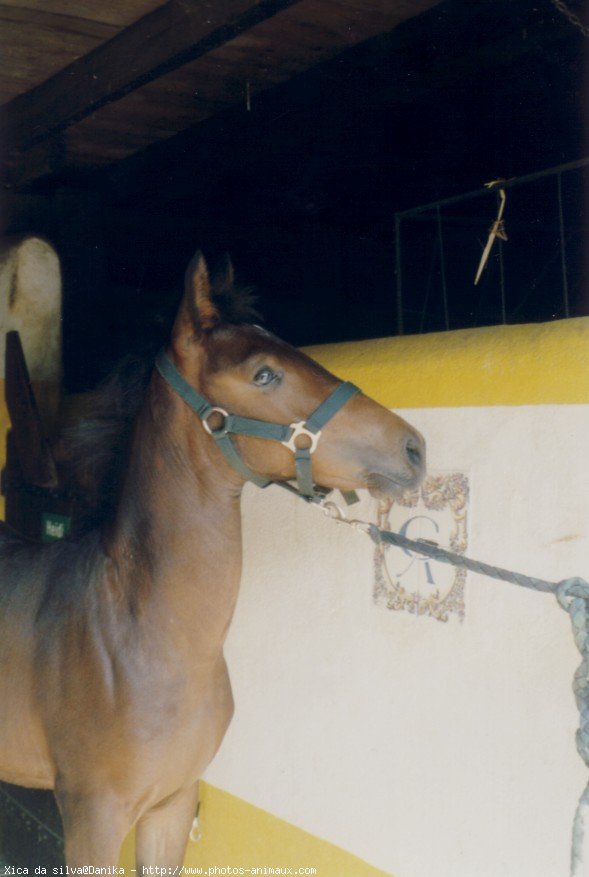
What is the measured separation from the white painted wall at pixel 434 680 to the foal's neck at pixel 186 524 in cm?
56

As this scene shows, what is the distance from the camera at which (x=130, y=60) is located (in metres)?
2.64

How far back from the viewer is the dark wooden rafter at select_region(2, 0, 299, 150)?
88.3 inches

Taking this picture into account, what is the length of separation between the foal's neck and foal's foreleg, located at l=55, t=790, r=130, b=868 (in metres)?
0.44

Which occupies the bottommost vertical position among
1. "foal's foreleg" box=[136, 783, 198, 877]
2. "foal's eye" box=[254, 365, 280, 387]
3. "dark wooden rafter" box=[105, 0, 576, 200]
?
"foal's foreleg" box=[136, 783, 198, 877]

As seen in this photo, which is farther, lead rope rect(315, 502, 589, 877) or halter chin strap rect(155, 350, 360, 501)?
halter chin strap rect(155, 350, 360, 501)

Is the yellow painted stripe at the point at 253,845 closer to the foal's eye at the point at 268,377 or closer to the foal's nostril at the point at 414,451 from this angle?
the foal's nostril at the point at 414,451

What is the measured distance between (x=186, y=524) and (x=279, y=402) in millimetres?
381

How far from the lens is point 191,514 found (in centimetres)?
206

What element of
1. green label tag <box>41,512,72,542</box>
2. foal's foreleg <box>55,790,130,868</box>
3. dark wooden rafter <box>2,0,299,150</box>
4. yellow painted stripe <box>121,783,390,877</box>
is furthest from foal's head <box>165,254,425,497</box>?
green label tag <box>41,512,72,542</box>

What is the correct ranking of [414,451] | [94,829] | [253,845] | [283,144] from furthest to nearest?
[283,144] < [253,845] < [94,829] < [414,451]

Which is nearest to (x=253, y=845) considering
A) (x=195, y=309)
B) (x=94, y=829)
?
(x=94, y=829)

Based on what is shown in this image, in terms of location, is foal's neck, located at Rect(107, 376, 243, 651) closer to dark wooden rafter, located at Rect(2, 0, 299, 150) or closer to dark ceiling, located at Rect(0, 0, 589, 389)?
dark ceiling, located at Rect(0, 0, 589, 389)

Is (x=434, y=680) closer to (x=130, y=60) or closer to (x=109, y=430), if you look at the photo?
(x=109, y=430)

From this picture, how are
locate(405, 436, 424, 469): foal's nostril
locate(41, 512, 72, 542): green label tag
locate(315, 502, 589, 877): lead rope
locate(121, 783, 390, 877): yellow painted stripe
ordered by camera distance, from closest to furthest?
locate(315, 502, 589, 877): lead rope → locate(405, 436, 424, 469): foal's nostril → locate(121, 783, 390, 877): yellow painted stripe → locate(41, 512, 72, 542): green label tag
